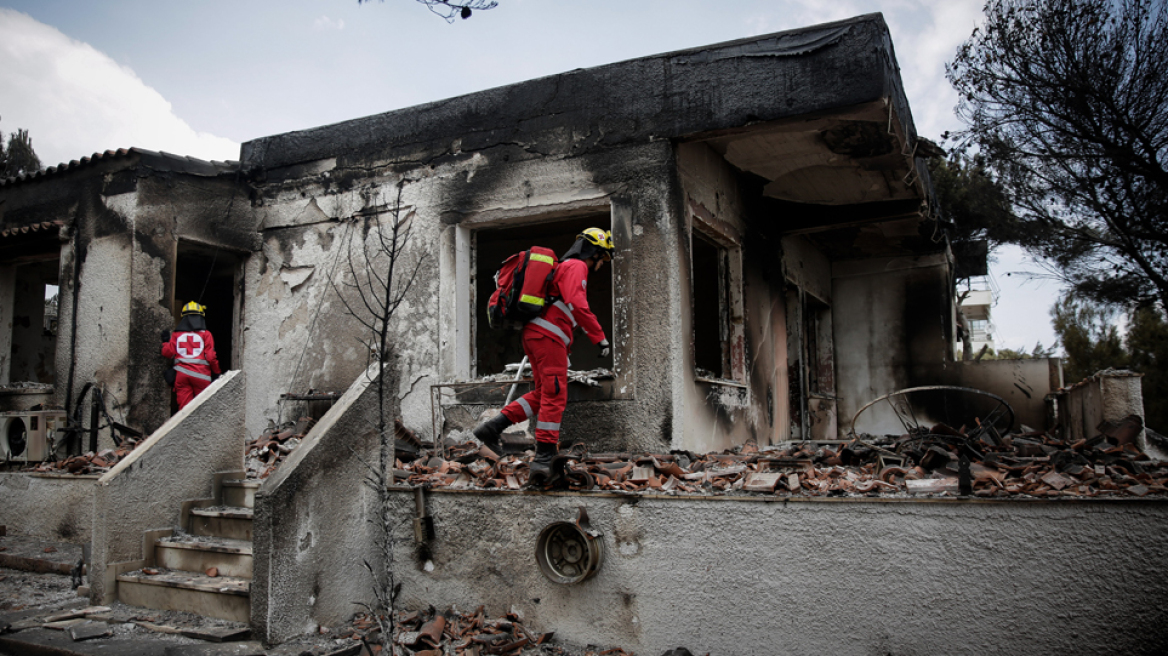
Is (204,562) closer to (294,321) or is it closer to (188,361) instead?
(188,361)

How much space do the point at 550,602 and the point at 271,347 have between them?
479 centimetres

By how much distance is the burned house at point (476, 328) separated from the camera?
4199 mm

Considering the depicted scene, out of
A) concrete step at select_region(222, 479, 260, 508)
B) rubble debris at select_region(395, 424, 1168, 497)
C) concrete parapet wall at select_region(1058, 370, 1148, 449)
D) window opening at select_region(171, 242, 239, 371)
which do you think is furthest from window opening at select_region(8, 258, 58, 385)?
concrete parapet wall at select_region(1058, 370, 1148, 449)

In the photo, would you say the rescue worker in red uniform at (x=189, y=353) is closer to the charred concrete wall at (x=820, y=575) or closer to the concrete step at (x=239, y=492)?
the concrete step at (x=239, y=492)

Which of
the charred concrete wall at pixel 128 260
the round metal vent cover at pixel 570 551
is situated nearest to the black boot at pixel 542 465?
the round metal vent cover at pixel 570 551

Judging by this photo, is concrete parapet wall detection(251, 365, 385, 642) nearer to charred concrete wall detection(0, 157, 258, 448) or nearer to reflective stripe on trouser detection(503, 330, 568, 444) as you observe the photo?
reflective stripe on trouser detection(503, 330, 568, 444)

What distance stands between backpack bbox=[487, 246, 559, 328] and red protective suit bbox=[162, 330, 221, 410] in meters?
4.03

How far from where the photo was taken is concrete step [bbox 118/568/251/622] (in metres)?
4.71

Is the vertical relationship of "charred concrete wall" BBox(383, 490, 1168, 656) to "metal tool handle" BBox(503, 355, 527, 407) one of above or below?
below

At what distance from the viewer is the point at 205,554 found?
5.20 metres

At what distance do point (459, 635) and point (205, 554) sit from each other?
1.93 metres

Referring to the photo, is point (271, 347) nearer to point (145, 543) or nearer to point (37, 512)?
point (37, 512)

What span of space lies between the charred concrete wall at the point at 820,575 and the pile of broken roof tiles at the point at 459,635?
0.08 metres

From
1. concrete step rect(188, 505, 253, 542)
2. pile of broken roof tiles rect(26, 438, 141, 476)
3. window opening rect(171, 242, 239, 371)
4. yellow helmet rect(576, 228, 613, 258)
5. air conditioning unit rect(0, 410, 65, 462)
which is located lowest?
concrete step rect(188, 505, 253, 542)
